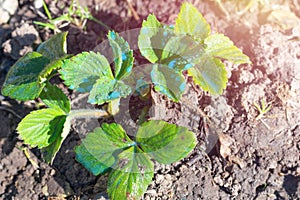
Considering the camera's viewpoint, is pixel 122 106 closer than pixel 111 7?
Yes

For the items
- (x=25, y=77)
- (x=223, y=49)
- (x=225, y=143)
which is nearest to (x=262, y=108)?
(x=225, y=143)

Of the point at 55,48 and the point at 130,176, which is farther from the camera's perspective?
the point at 55,48

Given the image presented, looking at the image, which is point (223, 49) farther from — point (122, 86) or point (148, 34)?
point (122, 86)

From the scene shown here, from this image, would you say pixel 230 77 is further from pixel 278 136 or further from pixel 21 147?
pixel 21 147

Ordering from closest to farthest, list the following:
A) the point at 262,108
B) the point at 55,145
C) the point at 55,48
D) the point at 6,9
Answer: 1. the point at 55,145
2. the point at 55,48
3. the point at 262,108
4. the point at 6,9

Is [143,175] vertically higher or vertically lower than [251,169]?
higher

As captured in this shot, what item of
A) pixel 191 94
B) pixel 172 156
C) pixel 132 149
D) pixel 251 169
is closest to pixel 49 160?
pixel 132 149

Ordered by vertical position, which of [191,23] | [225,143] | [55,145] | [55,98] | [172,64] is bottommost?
[225,143]
